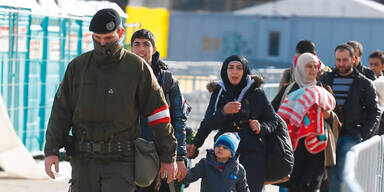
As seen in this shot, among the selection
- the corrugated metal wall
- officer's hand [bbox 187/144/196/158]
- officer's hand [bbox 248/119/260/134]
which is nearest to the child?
officer's hand [bbox 248/119/260/134]

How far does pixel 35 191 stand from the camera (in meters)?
9.94

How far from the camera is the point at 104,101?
5.40m

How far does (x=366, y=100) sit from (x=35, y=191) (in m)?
3.76

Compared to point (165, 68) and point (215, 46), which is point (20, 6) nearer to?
point (165, 68)

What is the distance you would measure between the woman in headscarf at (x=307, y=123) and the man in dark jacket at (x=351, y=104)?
412mm

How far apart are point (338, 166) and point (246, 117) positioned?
1.78 meters

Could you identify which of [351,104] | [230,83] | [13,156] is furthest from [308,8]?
[230,83]

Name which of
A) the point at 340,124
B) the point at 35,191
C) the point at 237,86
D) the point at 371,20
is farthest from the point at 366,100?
the point at 371,20

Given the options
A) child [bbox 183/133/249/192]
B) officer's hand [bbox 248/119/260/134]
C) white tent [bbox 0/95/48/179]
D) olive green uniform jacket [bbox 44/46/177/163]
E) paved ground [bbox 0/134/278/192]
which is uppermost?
olive green uniform jacket [bbox 44/46/177/163]

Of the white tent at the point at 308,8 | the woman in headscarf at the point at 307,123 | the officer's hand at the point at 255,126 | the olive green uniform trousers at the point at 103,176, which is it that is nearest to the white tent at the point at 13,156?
the woman in headscarf at the point at 307,123

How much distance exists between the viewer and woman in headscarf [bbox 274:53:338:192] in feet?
27.0

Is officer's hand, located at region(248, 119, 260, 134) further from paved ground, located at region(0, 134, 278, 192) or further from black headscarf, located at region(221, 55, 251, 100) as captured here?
paved ground, located at region(0, 134, 278, 192)

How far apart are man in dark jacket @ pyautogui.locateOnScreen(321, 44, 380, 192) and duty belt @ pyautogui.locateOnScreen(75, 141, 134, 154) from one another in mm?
3720

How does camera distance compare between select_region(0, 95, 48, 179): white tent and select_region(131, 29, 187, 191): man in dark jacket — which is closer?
select_region(131, 29, 187, 191): man in dark jacket
